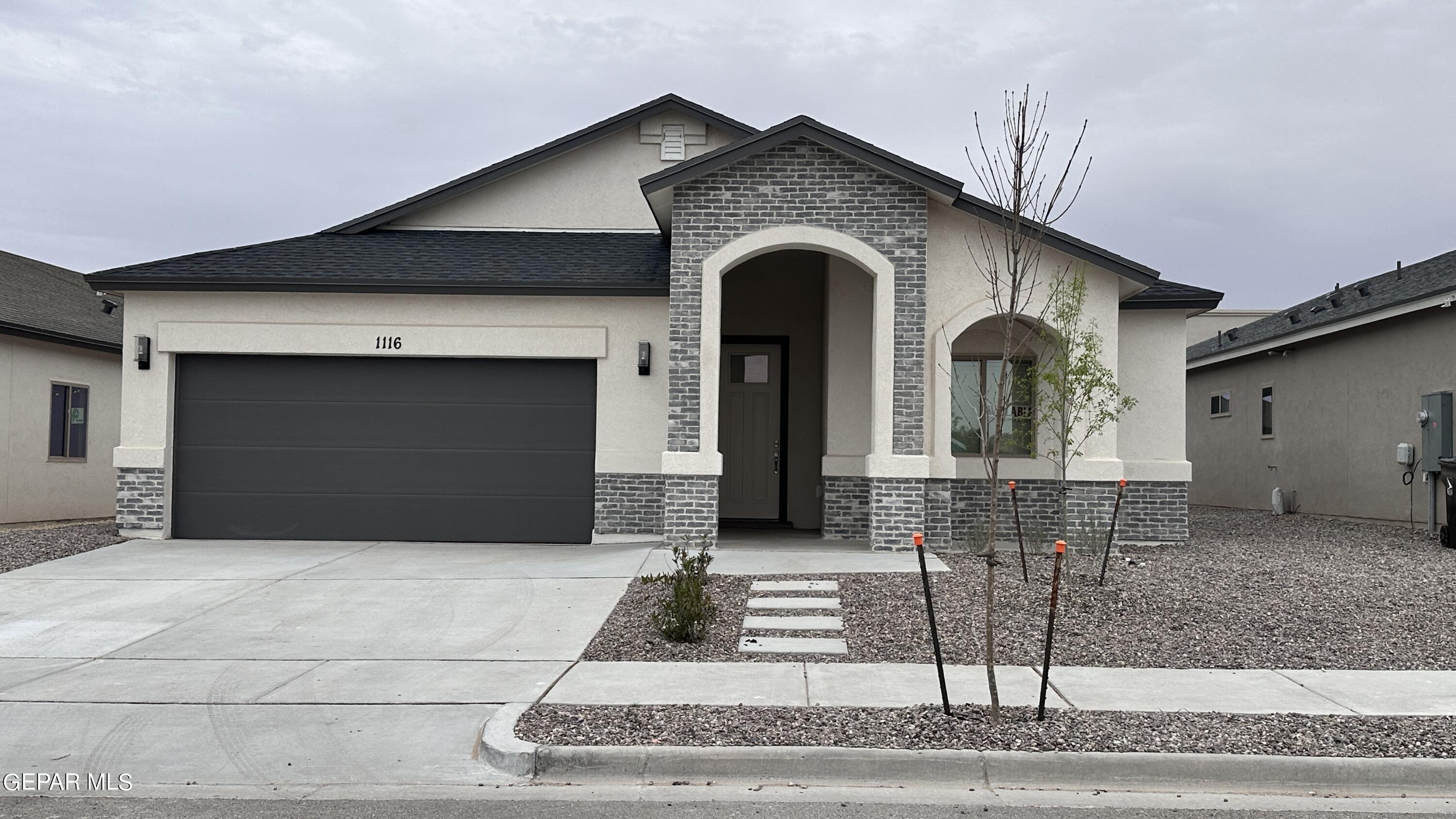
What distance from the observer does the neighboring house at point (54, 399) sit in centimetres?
1686

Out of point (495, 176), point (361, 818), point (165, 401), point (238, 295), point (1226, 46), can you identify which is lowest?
point (361, 818)

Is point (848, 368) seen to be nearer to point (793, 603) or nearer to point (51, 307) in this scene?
point (793, 603)

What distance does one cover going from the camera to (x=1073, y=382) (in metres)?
12.3

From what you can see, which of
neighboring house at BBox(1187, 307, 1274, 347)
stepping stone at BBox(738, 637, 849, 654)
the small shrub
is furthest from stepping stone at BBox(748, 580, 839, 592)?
neighboring house at BBox(1187, 307, 1274, 347)

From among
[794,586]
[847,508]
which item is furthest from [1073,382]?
[794,586]

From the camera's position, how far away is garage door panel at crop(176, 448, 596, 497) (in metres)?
13.6

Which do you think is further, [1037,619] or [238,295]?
[238,295]

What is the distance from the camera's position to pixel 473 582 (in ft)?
35.1

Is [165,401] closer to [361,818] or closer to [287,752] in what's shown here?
[287,752]

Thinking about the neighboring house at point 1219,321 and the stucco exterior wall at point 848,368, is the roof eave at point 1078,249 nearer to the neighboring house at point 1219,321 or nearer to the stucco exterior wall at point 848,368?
the stucco exterior wall at point 848,368

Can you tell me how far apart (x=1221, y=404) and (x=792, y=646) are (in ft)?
61.7

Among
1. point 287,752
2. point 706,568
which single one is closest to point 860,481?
point 706,568

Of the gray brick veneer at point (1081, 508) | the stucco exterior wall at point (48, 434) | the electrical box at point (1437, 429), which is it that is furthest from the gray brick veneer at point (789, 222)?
the stucco exterior wall at point (48, 434)

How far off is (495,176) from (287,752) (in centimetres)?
1220
